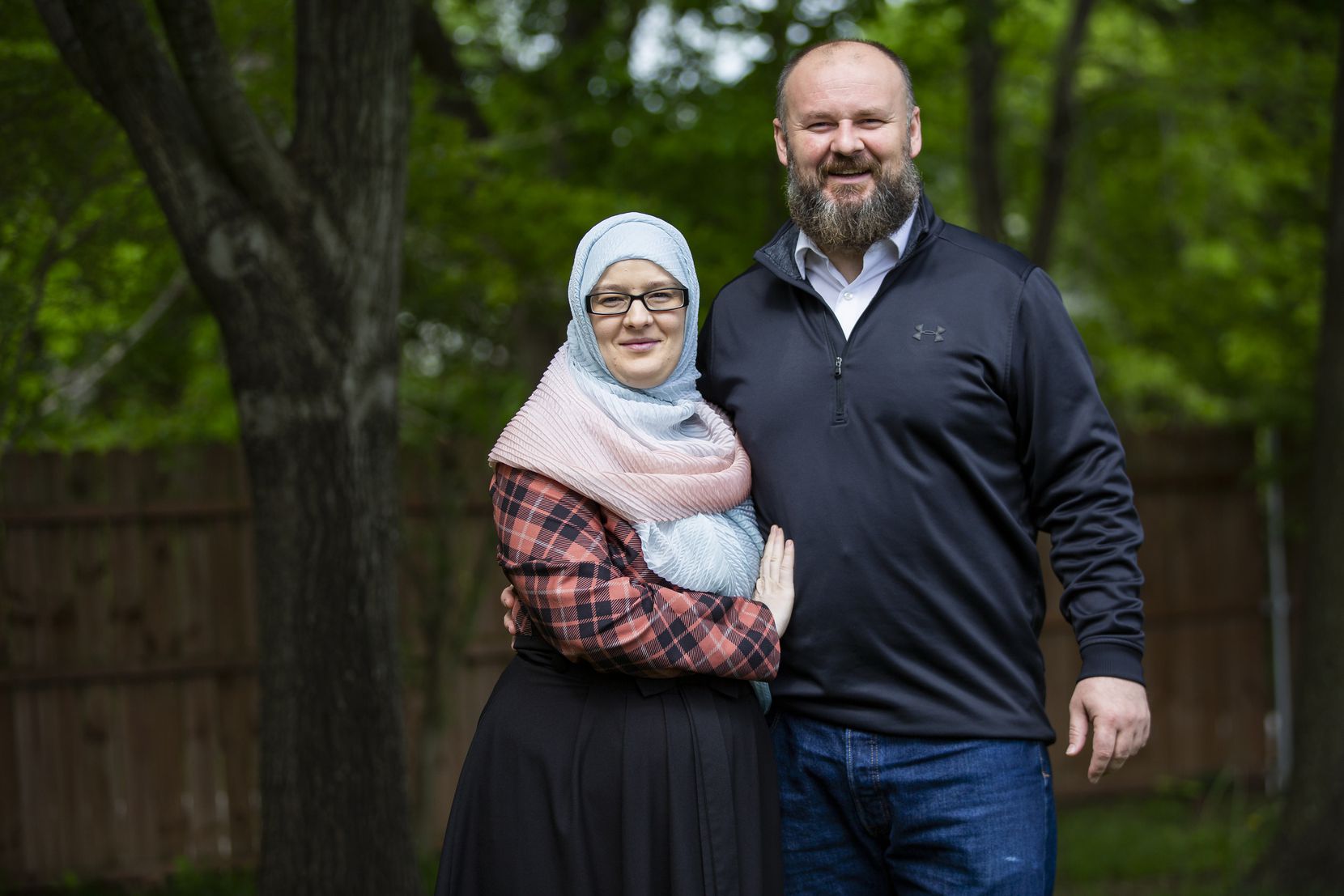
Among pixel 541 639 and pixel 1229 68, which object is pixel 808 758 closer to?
pixel 541 639

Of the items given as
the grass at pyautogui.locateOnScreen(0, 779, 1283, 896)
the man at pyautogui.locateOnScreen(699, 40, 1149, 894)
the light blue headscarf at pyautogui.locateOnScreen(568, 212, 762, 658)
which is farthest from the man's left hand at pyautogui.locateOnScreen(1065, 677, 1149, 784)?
the grass at pyautogui.locateOnScreen(0, 779, 1283, 896)

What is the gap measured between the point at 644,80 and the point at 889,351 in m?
5.10

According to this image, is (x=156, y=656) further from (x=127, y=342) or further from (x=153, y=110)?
(x=153, y=110)

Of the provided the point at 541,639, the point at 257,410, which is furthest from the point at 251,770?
the point at 541,639

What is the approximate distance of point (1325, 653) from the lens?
17.2 ft

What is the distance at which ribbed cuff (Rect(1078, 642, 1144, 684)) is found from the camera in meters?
2.37

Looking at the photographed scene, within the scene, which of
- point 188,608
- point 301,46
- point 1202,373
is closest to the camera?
point 301,46

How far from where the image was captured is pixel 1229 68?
27.0 feet

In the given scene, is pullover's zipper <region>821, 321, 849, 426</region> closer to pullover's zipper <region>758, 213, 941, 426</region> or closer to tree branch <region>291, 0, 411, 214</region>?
pullover's zipper <region>758, 213, 941, 426</region>

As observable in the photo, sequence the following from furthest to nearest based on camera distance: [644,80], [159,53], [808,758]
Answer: [644,80] < [159,53] < [808,758]

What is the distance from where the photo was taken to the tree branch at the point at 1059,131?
8.62m

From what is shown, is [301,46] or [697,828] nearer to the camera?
[697,828]

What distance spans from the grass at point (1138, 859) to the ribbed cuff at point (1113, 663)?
350cm

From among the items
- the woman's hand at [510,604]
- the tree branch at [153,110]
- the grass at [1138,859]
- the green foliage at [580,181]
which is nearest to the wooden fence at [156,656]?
the grass at [1138,859]
